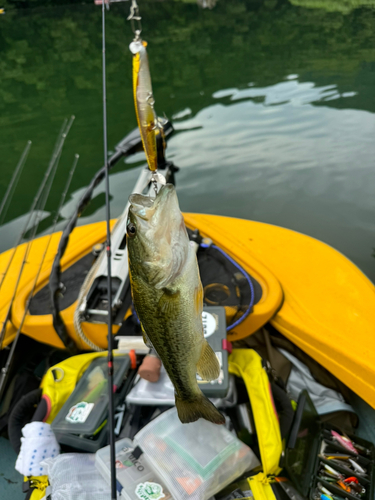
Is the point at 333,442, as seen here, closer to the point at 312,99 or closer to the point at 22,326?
the point at 22,326

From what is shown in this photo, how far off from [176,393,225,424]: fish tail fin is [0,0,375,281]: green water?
13.6 feet

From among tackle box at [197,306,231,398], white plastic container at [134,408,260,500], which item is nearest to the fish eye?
tackle box at [197,306,231,398]

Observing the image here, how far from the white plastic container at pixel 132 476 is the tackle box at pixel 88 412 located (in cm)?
17

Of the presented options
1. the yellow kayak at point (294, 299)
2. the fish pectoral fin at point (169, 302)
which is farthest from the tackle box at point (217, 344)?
the fish pectoral fin at point (169, 302)

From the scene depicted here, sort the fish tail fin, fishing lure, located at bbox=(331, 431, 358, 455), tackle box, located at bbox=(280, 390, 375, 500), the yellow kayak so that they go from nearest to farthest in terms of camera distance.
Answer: the fish tail fin, tackle box, located at bbox=(280, 390, 375, 500), fishing lure, located at bbox=(331, 431, 358, 455), the yellow kayak

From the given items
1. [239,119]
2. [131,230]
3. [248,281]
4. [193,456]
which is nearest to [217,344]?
[193,456]

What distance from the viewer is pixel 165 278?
4.04 ft

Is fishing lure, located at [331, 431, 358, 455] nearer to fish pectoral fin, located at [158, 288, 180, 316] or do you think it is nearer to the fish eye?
fish pectoral fin, located at [158, 288, 180, 316]

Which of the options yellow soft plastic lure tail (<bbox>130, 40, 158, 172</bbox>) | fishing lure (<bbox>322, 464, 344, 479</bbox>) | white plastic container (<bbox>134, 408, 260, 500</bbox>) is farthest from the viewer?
fishing lure (<bbox>322, 464, 344, 479</bbox>)

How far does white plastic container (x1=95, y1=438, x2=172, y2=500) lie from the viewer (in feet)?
7.10

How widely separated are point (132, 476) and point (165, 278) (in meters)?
1.71

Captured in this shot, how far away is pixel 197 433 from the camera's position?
7.82 ft

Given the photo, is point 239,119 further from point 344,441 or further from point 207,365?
point 207,365

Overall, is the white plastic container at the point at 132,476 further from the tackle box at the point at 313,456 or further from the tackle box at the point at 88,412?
the tackle box at the point at 313,456
